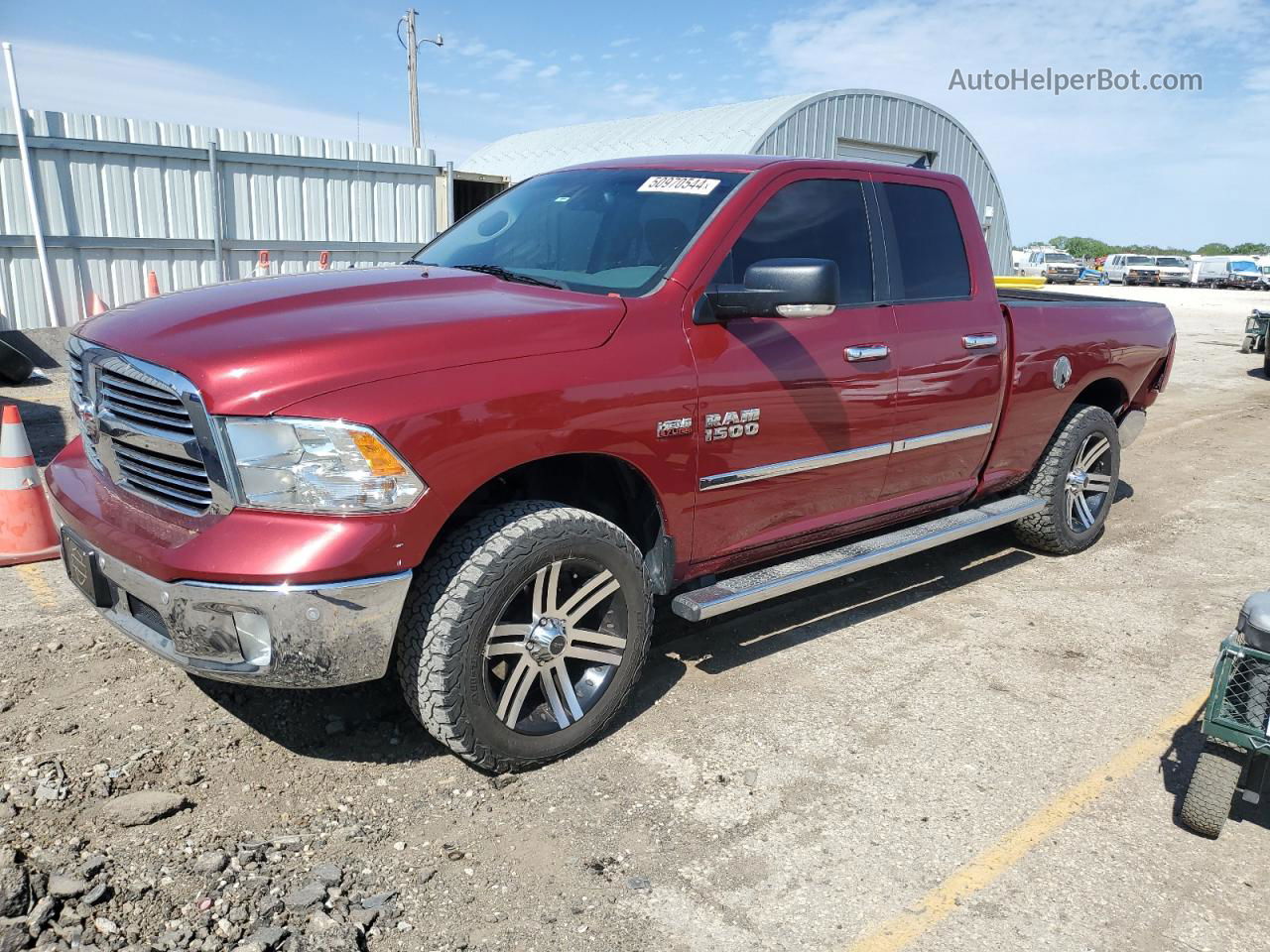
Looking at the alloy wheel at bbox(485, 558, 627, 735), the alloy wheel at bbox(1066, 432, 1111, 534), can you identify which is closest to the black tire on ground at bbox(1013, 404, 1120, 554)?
the alloy wheel at bbox(1066, 432, 1111, 534)

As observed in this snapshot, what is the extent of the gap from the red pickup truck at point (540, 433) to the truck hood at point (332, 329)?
11 mm

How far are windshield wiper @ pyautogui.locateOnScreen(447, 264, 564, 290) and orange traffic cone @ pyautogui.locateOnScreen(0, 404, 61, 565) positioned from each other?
102 inches

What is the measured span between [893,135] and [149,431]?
20384 mm

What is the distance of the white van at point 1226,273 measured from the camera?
1790 inches

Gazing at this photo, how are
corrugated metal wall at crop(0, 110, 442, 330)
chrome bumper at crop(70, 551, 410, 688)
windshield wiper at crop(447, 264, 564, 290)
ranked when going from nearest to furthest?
chrome bumper at crop(70, 551, 410, 688)
windshield wiper at crop(447, 264, 564, 290)
corrugated metal wall at crop(0, 110, 442, 330)

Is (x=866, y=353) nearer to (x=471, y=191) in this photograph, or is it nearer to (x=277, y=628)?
(x=277, y=628)

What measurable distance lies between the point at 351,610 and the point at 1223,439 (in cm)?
970

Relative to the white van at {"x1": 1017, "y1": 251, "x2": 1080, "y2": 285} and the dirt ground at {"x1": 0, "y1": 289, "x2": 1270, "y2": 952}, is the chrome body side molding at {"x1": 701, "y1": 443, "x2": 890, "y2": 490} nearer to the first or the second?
the dirt ground at {"x1": 0, "y1": 289, "x2": 1270, "y2": 952}

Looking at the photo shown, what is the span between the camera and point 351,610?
9.05 feet

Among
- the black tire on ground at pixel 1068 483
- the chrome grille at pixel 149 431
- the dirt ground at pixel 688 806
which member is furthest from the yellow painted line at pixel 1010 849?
the chrome grille at pixel 149 431

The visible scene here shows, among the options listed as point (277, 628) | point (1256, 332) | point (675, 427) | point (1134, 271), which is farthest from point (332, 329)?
point (1134, 271)

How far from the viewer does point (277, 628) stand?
8.87 feet

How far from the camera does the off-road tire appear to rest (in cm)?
296

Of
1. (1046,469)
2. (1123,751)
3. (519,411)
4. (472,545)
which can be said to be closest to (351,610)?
(472,545)
